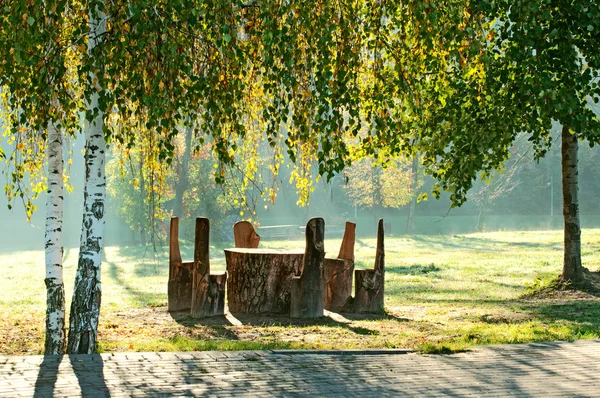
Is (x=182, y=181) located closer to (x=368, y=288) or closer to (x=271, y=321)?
(x=368, y=288)

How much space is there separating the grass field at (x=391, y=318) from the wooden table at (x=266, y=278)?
1.00 feet

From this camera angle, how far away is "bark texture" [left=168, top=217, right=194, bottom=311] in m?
13.1

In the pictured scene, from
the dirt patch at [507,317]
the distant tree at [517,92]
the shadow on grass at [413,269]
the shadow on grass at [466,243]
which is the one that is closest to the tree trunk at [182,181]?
the shadow on grass at [466,243]

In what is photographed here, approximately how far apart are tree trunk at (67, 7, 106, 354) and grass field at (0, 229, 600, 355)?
1035mm

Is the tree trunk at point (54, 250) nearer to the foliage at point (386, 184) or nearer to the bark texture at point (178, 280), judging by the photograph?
the bark texture at point (178, 280)

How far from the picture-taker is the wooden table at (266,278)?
12492 millimetres

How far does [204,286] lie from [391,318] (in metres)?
2.88

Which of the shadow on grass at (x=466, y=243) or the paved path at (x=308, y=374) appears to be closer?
the paved path at (x=308, y=374)

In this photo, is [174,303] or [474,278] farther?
[474,278]

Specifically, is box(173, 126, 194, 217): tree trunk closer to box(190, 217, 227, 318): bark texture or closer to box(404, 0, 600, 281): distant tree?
box(404, 0, 600, 281): distant tree

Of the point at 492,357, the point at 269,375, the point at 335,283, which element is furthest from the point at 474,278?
the point at 269,375

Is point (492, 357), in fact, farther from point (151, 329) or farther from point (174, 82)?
point (151, 329)

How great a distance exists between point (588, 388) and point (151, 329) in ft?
21.1

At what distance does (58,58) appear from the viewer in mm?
6914
